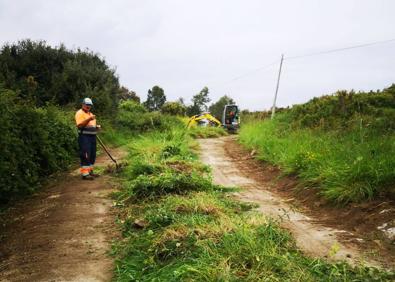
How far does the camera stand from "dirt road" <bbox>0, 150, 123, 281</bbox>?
171 inches

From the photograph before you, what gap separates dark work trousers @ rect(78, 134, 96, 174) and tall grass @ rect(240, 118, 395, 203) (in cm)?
456

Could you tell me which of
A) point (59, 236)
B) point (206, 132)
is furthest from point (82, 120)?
point (206, 132)

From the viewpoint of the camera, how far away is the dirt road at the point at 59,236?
4.36 meters

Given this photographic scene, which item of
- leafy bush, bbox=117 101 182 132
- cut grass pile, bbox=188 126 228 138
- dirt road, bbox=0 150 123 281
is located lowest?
dirt road, bbox=0 150 123 281

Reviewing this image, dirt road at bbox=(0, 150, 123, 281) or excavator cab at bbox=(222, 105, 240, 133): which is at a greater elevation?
excavator cab at bbox=(222, 105, 240, 133)

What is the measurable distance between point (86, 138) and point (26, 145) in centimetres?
160

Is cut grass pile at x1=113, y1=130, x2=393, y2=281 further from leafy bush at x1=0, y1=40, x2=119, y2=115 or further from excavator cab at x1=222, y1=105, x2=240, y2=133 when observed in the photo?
excavator cab at x1=222, y1=105, x2=240, y2=133

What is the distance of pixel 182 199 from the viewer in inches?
235

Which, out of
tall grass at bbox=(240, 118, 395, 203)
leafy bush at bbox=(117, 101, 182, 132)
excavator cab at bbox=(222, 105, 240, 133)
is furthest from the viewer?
excavator cab at bbox=(222, 105, 240, 133)

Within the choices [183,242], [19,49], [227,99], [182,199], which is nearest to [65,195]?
[182,199]

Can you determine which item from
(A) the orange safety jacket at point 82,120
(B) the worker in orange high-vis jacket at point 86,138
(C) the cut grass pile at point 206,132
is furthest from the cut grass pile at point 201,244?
(C) the cut grass pile at point 206,132

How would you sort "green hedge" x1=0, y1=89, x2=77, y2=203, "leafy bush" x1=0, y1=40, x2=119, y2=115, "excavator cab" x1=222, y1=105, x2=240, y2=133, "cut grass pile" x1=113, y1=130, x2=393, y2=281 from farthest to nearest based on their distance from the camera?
"excavator cab" x1=222, y1=105, x2=240, y2=133 → "leafy bush" x1=0, y1=40, x2=119, y2=115 → "green hedge" x1=0, y1=89, x2=77, y2=203 → "cut grass pile" x1=113, y1=130, x2=393, y2=281

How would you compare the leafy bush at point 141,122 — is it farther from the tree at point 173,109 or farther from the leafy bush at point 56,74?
the tree at point 173,109

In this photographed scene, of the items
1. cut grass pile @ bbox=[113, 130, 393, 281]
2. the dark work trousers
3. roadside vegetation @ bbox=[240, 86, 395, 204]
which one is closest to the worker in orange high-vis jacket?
the dark work trousers
